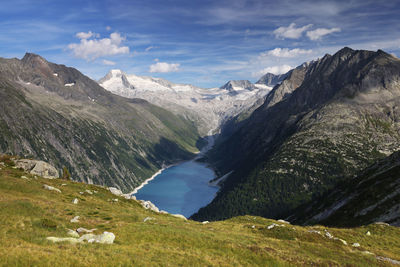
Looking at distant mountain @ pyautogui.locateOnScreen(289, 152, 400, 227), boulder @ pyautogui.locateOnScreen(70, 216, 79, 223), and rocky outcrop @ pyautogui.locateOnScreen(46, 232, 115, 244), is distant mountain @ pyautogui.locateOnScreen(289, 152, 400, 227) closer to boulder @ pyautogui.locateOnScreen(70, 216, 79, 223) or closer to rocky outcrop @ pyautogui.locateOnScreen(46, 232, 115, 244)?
rocky outcrop @ pyautogui.locateOnScreen(46, 232, 115, 244)

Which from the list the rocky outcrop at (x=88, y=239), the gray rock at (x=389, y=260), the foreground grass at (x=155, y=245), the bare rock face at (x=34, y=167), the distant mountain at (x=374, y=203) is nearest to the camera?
the foreground grass at (x=155, y=245)

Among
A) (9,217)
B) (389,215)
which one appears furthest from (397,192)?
(9,217)

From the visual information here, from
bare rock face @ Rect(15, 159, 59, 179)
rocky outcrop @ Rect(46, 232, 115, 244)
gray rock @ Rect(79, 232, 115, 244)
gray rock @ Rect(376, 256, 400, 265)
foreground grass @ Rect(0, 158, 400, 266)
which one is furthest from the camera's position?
bare rock face @ Rect(15, 159, 59, 179)

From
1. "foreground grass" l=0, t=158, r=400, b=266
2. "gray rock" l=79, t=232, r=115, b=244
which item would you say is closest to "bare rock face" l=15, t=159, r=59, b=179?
"foreground grass" l=0, t=158, r=400, b=266

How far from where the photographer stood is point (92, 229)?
31141 mm

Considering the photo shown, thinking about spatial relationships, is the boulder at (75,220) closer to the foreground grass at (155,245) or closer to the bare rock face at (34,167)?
the foreground grass at (155,245)

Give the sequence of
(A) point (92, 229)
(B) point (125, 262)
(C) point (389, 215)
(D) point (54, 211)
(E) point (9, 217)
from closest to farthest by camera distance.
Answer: (B) point (125, 262)
(E) point (9, 217)
(A) point (92, 229)
(D) point (54, 211)
(C) point (389, 215)

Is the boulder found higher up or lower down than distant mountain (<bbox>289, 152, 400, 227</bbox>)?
higher up

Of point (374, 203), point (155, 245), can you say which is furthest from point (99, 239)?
point (374, 203)

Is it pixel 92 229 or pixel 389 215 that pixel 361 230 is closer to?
pixel 389 215

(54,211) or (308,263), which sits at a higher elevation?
(54,211)

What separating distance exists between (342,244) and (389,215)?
118ft

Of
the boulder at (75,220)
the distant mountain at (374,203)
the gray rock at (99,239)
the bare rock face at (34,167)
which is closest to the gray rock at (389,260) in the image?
the distant mountain at (374,203)

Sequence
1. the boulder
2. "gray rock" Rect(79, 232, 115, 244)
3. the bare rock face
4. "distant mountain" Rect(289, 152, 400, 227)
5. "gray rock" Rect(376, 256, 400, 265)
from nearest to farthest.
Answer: "gray rock" Rect(79, 232, 115, 244) < "gray rock" Rect(376, 256, 400, 265) < the boulder < "distant mountain" Rect(289, 152, 400, 227) < the bare rock face
